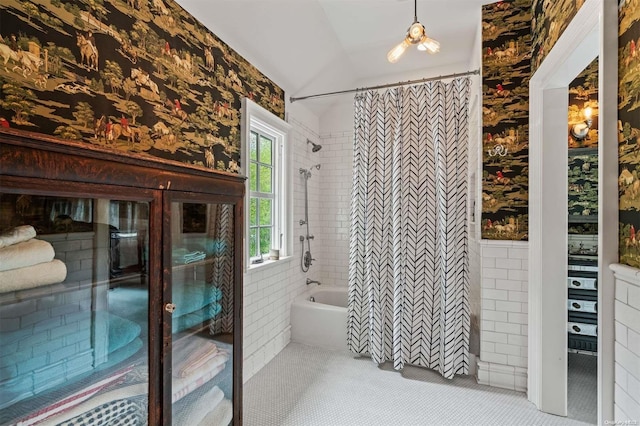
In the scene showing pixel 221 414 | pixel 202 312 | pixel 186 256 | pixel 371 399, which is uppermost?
pixel 186 256

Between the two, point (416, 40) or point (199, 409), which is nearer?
point (199, 409)

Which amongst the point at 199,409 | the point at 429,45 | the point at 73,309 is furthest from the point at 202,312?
the point at 429,45

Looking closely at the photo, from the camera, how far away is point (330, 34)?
273 cm

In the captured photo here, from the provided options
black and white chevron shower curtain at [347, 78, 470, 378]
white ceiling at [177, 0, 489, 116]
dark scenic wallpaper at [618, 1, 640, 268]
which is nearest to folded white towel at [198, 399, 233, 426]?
black and white chevron shower curtain at [347, 78, 470, 378]

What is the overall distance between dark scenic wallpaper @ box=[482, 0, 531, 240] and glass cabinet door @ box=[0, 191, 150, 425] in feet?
A: 7.72

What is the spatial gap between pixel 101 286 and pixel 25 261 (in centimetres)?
30

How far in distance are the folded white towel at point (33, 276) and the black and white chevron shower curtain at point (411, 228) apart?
81.3 inches

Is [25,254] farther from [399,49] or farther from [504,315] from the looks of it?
[504,315]

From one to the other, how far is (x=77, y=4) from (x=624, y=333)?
2.54 m

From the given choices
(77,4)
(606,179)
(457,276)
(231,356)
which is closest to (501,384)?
(457,276)

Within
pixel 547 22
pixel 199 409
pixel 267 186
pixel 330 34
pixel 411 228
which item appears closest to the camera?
pixel 199 409

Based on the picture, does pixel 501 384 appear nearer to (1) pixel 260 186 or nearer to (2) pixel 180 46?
(1) pixel 260 186

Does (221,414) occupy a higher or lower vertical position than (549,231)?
lower

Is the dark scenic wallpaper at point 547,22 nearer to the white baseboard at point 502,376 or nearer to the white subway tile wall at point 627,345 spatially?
the white subway tile wall at point 627,345
